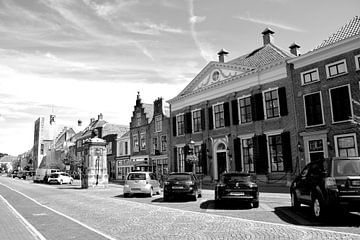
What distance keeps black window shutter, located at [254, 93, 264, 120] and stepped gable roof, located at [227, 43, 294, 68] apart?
8.92 ft

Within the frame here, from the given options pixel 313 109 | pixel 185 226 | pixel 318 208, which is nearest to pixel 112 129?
pixel 313 109

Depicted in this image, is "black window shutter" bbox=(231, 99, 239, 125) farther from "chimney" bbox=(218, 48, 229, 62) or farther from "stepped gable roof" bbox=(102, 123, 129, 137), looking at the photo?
"stepped gable roof" bbox=(102, 123, 129, 137)

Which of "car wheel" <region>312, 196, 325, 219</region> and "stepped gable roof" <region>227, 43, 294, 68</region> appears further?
"stepped gable roof" <region>227, 43, 294, 68</region>

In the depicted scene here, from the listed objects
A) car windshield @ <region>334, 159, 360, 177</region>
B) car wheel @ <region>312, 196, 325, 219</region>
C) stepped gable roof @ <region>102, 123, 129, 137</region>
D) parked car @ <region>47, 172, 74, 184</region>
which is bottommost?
car wheel @ <region>312, 196, 325, 219</region>

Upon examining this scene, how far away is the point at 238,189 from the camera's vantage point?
13117 millimetres

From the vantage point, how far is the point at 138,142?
144 ft

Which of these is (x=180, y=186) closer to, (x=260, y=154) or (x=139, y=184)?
(x=139, y=184)

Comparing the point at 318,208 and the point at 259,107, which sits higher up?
the point at 259,107

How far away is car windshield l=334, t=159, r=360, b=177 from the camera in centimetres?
915

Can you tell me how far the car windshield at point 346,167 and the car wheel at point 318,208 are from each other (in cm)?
95

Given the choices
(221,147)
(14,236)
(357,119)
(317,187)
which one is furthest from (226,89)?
(14,236)

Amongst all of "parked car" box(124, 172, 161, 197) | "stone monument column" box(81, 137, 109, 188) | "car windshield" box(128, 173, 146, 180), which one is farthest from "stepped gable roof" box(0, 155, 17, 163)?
"parked car" box(124, 172, 161, 197)

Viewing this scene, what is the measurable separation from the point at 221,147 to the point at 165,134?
994cm

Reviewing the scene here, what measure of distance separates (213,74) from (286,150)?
36.6ft
